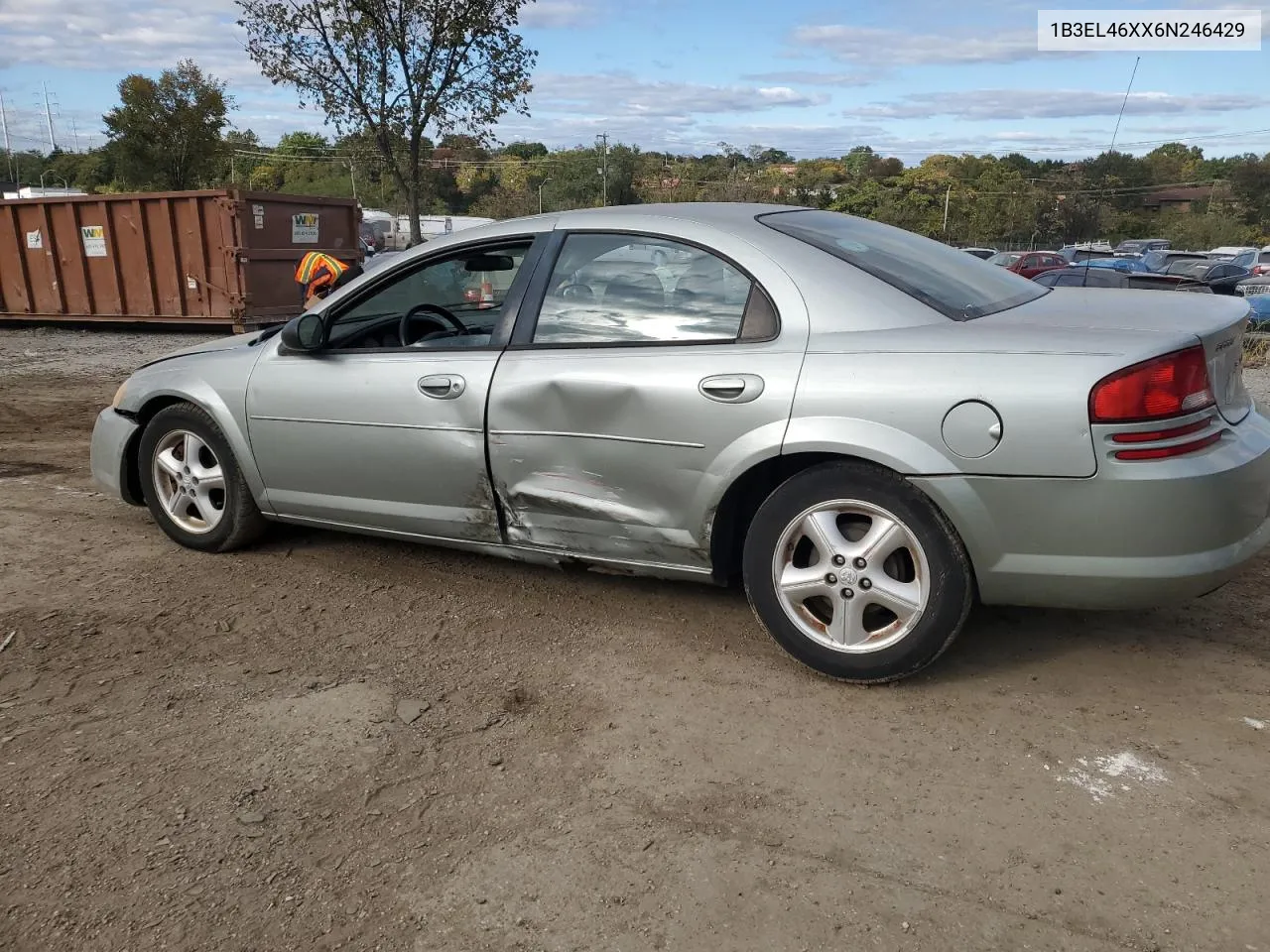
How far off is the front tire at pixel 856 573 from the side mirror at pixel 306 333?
6.70ft

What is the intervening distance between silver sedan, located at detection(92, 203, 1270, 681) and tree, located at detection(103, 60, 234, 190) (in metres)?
32.9

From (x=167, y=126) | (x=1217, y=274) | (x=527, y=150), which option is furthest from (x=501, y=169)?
(x=1217, y=274)

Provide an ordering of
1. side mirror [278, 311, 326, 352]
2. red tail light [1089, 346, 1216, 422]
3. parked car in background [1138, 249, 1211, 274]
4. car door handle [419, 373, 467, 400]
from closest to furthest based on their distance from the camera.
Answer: red tail light [1089, 346, 1216, 422] → car door handle [419, 373, 467, 400] → side mirror [278, 311, 326, 352] → parked car in background [1138, 249, 1211, 274]

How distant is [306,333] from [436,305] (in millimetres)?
635

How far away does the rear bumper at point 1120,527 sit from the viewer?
283 cm

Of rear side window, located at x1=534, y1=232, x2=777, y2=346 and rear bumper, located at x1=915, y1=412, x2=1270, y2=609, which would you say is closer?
rear bumper, located at x1=915, y1=412, x2=1270, y2=609

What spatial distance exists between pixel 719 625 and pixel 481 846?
1563 millimetres

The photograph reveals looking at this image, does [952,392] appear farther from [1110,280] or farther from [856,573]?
[1110,280]

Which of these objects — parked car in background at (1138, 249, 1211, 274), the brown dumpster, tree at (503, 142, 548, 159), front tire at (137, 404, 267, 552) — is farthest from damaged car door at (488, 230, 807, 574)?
tree at (503, 142, 548, 159)

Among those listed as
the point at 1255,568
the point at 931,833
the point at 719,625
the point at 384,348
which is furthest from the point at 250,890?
the point at 1255,568

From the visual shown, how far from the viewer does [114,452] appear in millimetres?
4914

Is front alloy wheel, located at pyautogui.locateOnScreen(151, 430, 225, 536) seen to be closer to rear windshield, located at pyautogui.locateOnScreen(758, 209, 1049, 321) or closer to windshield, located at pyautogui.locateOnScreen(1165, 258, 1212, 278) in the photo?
rear windshield, located at pyautogui.locateOnScreen(758, 209, 1049, 321)

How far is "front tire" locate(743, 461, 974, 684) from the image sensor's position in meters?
3.09

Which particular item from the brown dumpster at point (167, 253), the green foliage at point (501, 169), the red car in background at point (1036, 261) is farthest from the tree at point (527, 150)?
the brown dumpster at point (167, 253)
